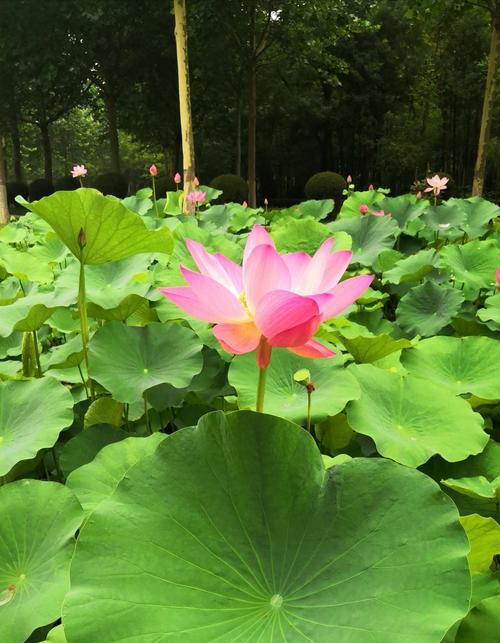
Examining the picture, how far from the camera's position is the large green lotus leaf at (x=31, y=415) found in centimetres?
77

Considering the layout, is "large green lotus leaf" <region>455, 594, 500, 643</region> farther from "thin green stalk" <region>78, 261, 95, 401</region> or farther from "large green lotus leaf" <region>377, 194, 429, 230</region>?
"large green lotus leaf" <region>377, 194, 429, 230</region>

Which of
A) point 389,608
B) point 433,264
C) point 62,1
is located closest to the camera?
point 389,608

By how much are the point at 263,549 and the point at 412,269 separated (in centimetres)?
132

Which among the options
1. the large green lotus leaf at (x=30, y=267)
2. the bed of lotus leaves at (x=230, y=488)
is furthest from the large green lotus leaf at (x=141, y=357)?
the large green lotus leaf at (x=30, y=267)

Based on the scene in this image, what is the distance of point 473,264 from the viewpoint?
1.68 metres

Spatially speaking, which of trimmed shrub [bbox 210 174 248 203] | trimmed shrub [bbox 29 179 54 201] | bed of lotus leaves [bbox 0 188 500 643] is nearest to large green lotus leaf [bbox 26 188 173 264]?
bed of lotus leaves [bbox 0 188 500 643]

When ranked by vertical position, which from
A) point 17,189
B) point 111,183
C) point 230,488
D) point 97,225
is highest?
point 97,225

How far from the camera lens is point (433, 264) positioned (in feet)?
5.40

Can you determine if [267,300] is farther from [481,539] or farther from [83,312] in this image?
[83,312]

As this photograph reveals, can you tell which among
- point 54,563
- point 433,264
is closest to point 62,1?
point 433,264

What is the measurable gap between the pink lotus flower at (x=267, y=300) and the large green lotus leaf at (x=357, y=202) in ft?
6.85

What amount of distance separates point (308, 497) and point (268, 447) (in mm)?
57

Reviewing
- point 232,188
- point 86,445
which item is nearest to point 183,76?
point 232,188

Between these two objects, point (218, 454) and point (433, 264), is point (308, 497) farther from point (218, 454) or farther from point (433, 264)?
point (433, 264)
